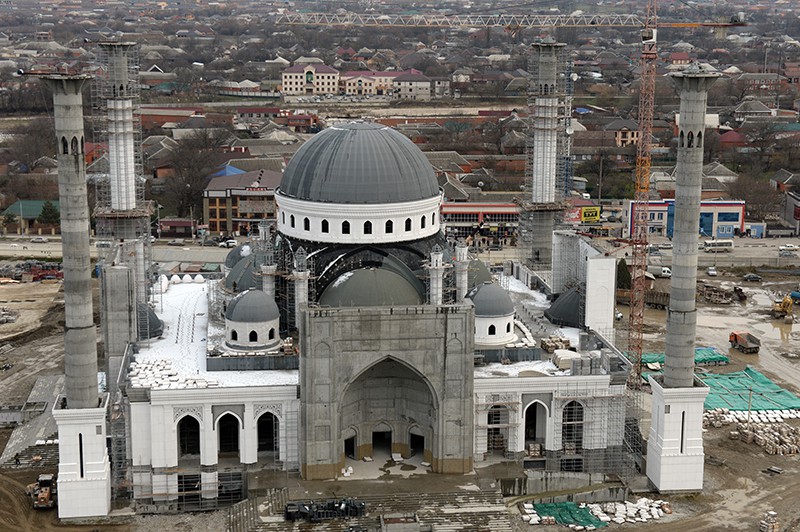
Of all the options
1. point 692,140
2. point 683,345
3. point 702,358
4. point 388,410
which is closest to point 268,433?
point 388,410

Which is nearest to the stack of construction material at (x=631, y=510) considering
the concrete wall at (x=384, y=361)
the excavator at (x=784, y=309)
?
the concrete wall at (x=384, y=361)

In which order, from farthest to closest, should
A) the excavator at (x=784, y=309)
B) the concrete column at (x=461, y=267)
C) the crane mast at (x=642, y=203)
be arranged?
the excavator at (x=784, y=309)
the crane mast at (x=642, y=203)
the concrete column at (x=461, y=267)

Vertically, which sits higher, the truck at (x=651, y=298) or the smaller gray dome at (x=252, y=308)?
the smaller gray dome at (x=252, y=308)

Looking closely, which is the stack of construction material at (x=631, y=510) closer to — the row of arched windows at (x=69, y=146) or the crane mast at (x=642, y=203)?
the crane mast at (x=642, y=203)

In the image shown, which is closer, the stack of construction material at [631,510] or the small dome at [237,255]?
the stack of construction material at [631,510]

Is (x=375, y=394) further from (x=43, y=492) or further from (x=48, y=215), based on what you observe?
(x=48, y=215)

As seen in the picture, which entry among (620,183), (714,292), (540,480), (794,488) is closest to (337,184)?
(540,480)

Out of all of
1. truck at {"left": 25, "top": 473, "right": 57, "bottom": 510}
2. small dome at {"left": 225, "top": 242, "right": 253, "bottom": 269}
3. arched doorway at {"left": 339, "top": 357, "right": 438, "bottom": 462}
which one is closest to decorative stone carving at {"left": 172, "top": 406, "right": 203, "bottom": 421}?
truck at {"left": 25, "top": 473, "right": 57, "bottom": 510}
